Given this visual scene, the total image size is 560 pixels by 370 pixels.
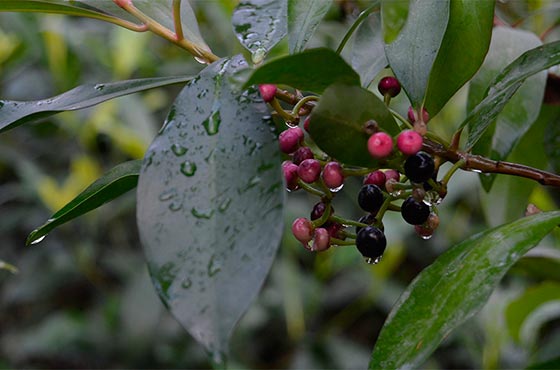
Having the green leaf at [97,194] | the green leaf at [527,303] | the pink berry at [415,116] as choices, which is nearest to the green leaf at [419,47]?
the pink berry at [415,116]

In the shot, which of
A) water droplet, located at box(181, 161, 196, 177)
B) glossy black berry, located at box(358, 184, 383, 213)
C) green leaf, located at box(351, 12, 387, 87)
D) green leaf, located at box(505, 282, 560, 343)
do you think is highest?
water droplet, located at box(181, 161, 196, 177)

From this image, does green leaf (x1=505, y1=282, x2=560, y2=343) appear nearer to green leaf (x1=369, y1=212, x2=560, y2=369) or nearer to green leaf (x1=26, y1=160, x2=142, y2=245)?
green leaf (x1=369, y1=212, x2=560, y2=369)

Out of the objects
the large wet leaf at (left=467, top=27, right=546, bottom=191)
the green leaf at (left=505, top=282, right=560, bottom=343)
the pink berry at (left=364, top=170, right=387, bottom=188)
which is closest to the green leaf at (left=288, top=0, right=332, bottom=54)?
the pink berry at (left=364, top=170, right=387, bottom=188)

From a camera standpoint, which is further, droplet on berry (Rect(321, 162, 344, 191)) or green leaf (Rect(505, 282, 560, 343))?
green leaf (Rect(505, 282, 560, 343))

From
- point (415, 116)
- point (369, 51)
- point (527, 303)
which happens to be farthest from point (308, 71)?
point (527, 303)

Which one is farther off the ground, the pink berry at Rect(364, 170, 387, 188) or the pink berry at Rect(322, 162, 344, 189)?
the pink berry at Rect(322, 162, 344, 189)

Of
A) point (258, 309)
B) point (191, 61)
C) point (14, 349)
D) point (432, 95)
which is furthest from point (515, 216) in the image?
point (14, 349)
